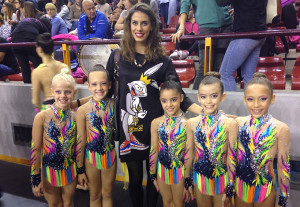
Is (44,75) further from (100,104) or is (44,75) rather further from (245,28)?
(245,28)

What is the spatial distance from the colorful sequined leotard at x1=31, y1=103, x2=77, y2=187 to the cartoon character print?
425 mm

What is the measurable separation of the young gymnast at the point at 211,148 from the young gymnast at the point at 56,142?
3.03ft

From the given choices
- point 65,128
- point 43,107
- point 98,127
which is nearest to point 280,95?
point 98,127

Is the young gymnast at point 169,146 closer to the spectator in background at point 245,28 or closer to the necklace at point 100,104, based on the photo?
the necklace at point 100,104

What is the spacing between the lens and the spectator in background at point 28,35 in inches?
147

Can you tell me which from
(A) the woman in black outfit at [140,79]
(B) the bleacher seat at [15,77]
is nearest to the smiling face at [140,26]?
(A) the woman in black outfit at [140,79]

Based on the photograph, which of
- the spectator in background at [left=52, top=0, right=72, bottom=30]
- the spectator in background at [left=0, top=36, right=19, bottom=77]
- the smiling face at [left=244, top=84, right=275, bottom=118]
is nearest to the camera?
the smiling face at [left=244, top=84, right=275, bottom=118]

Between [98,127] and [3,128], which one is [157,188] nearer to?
[98,127]

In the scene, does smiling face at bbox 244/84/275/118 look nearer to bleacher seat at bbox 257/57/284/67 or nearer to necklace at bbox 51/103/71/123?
necklace at bbox 51/103/71/123

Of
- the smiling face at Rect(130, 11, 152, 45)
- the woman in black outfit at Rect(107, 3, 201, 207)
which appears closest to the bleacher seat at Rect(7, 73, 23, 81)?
the woman in black outfit at Rect(107, 3, 201, 207)

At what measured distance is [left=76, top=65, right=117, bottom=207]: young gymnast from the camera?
7.20 ft

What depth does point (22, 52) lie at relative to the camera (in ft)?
12.9

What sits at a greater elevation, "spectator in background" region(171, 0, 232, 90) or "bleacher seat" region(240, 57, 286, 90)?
"spectator in background" region(171, 0, 232, 90)

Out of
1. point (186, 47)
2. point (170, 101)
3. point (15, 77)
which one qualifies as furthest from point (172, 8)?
point (170, 101)
